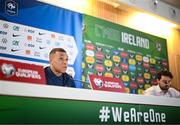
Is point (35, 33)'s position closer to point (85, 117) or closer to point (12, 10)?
point (12, 10)

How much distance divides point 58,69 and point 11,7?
906 mm

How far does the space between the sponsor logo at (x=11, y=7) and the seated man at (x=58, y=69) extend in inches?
25.0

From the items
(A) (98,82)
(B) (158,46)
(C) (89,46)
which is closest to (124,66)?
(C) (89,46)

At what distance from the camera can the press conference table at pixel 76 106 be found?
0.97 m

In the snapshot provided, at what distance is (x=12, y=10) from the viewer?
9.78 ft

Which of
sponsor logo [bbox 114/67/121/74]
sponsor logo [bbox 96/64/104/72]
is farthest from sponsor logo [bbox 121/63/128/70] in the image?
sponsor logo [bbox 96/64/104/72]

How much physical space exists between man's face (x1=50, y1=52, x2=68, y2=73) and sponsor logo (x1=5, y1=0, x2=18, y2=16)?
672mm

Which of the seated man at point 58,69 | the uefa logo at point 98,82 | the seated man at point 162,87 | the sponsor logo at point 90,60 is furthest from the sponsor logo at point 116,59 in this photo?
the uefa logo at point 98,82

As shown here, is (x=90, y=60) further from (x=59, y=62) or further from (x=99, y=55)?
(x=59, y=62)

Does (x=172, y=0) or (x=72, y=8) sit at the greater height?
(x=172, y=0)

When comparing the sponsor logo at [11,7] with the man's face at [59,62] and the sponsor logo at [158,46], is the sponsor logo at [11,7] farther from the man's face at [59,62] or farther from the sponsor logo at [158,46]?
the sponsor logo at [158,46]

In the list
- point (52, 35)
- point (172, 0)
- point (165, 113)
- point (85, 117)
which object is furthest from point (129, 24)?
point (85, 117)

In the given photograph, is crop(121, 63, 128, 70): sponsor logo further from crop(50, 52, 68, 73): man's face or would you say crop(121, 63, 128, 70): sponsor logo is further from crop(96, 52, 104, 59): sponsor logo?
crop(50, 52, 68, 73): man's face

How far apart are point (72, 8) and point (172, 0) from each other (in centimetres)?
222
